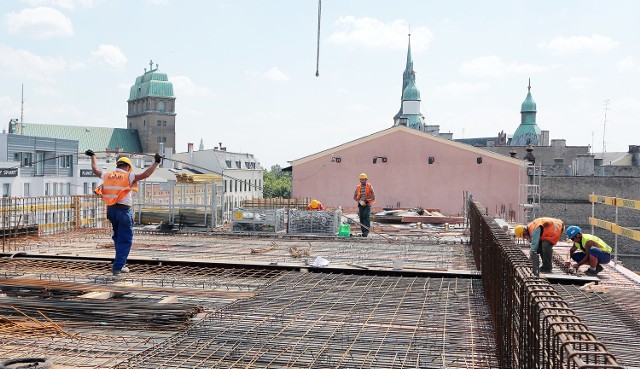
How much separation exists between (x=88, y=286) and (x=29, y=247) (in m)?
4.16

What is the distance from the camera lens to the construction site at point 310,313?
140 inches

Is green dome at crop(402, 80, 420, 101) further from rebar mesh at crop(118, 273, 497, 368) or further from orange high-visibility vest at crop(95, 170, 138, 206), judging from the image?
rebar mesh at crop(118, 273, 497, 368)

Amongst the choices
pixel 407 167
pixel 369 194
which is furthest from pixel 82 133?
pixel 369 194

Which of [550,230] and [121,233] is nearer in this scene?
[121,233]

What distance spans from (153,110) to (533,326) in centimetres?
11137

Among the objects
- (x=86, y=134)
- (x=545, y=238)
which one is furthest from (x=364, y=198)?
(x=86, y=134)

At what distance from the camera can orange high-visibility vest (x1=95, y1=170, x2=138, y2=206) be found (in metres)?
6.85

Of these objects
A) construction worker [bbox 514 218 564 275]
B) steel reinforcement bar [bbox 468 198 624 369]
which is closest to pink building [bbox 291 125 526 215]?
construction worker [bbox 514 218 564 275]

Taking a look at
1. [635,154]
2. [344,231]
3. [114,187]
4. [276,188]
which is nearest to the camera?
[114,187]

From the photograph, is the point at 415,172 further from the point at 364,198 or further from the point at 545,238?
the point at 545,238

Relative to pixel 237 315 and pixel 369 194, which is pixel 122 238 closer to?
pixel 237 315

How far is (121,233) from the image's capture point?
695 cm

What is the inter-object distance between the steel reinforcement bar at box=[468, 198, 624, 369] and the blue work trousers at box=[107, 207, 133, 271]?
13.2 feet

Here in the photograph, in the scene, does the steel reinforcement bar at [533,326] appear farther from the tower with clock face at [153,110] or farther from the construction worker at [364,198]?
the tower with clock face at [153,110]
